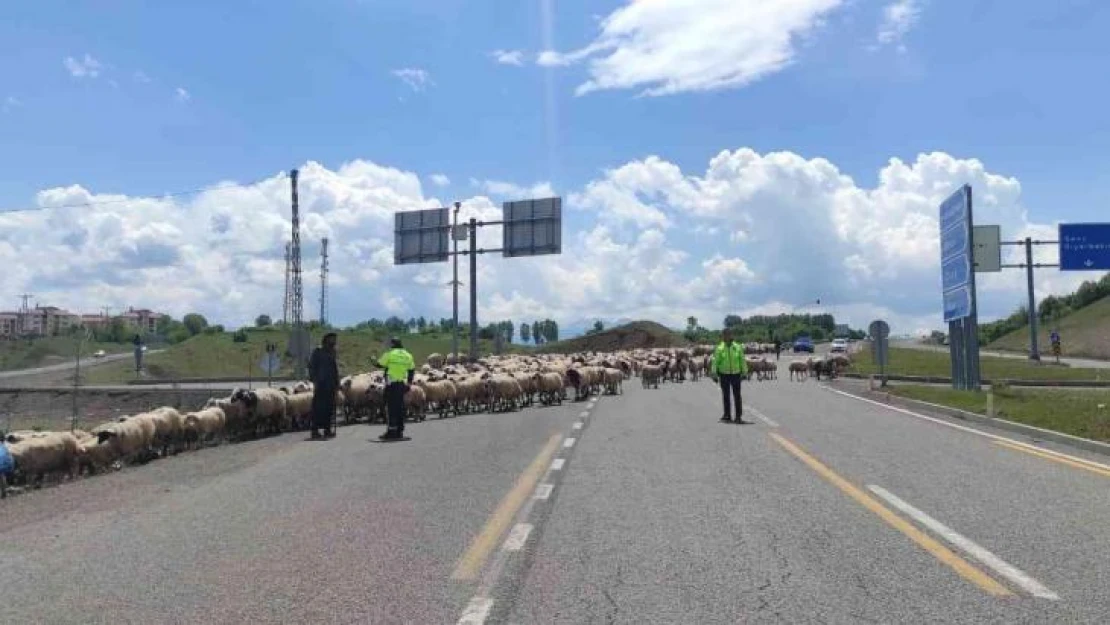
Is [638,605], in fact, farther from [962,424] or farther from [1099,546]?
[962,424]

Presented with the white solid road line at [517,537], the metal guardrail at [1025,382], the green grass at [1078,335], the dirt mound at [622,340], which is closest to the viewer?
the white solid road line at [517,537]

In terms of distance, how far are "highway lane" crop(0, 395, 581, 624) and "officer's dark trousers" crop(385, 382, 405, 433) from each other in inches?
103

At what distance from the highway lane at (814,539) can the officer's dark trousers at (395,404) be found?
4936mm

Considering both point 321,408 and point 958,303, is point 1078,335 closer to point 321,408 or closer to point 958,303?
point 958,303

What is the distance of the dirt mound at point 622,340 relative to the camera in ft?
298

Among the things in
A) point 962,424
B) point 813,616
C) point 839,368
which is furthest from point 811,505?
point 839,368

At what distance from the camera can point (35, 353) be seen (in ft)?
271

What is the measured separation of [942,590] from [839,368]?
42.4 meters

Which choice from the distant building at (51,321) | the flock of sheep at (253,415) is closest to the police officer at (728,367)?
the flock of sheep at (253,415)

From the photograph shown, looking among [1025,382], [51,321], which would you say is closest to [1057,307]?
[1025,382]

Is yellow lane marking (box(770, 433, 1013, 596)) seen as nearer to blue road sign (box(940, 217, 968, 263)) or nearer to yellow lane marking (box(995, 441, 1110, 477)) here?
yellow lane marking (box(995, 441, 1110, 477))

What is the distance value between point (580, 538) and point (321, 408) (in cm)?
1135

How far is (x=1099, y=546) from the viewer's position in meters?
7.14

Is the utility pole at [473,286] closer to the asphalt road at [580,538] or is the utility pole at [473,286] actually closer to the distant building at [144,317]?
the asphalt road at [580,538]
